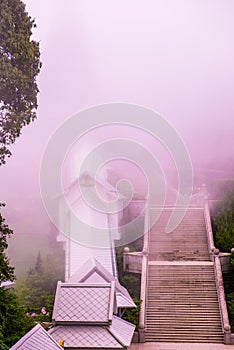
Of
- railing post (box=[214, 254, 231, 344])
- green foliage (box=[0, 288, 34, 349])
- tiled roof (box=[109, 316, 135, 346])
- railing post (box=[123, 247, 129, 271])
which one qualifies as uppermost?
railing post (box=[123, 247, 129, 271])

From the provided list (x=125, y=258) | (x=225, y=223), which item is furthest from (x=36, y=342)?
(x=225, y=223)

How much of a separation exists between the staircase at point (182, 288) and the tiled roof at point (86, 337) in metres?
8.95

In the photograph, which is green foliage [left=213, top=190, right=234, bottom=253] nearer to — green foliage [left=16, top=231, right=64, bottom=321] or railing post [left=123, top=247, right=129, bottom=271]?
railing post [left=123, top=247, right=129, bottom=271]

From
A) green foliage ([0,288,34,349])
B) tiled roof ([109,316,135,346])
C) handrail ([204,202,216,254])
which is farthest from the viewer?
handrail ([204,202,216,254])

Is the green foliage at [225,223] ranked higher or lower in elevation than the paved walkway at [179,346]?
higher

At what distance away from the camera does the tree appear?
33.6 feet

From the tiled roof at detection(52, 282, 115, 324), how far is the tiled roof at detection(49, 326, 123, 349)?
0.54 ft

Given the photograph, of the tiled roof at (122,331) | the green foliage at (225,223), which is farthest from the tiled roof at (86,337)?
Answer: the green foliage at (225,223)

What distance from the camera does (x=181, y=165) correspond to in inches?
1441

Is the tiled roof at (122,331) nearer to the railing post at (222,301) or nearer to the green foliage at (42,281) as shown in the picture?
the green foliage at (42,281)

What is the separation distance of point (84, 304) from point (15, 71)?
5.80 metres

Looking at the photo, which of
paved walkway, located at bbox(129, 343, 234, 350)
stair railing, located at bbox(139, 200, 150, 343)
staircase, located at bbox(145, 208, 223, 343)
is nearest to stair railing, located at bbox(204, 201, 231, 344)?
staircase, located at bbox(145, 208, 223, 343)

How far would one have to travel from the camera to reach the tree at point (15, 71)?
1023cm

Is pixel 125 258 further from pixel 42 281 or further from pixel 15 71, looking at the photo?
pixel 15 71
